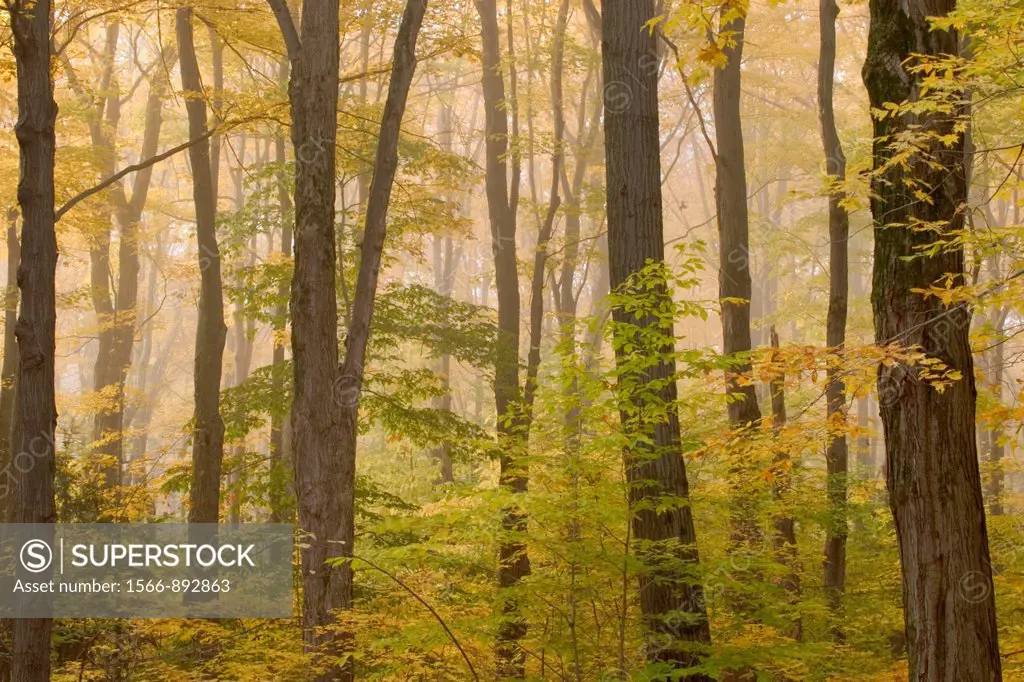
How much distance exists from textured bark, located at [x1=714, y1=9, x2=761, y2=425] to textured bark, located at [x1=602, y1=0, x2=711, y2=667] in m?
3.36

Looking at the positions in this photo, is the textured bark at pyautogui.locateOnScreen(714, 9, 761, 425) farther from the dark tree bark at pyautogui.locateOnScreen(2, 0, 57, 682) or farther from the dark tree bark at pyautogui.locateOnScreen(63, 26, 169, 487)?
the dark tree bark at pyautogui.locateOnScreen(63, 26, 169, 487)

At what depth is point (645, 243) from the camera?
625cm

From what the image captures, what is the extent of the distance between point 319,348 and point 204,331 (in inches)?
171

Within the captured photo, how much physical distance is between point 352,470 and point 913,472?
4.49 m

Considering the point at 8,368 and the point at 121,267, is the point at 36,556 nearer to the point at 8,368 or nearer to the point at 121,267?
the point at 8,368

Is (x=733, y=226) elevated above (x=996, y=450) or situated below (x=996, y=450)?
above

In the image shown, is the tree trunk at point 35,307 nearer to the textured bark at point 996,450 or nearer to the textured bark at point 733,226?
the textured bark at point 733,226

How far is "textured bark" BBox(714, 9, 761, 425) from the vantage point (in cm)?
945

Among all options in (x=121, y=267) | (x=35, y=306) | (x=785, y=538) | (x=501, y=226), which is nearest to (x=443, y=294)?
(x=121, y=267)

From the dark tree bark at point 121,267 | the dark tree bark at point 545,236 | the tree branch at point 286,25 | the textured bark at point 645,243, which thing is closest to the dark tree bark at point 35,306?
the tree branch at point 286,25

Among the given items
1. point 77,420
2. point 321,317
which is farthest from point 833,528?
point 77,420

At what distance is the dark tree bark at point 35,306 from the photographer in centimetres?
660

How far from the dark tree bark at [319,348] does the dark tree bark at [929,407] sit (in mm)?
4324

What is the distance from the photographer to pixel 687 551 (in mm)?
5766
